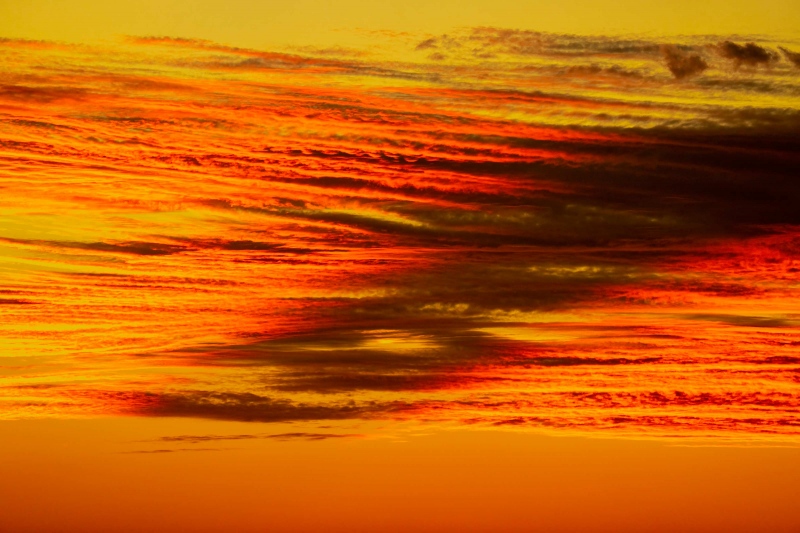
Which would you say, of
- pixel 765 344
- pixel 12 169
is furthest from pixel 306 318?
pixel 765 344

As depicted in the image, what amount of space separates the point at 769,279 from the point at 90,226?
3.01 metres

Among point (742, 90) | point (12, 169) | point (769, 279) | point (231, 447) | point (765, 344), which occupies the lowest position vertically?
point (231, 447)

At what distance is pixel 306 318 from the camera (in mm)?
5031

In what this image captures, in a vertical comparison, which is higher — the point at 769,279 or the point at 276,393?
the point at 769,279

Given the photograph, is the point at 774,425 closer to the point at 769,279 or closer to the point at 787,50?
the point at 769,279

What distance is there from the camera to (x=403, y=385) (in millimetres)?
4812

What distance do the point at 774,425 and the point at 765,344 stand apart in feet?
1.33

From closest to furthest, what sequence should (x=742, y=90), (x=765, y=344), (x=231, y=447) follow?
(x=231, y=447), (x=765, y=344), (x=742, y=90)

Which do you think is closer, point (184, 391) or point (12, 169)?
point (184, 391)

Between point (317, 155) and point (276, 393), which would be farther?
point (317, 155)

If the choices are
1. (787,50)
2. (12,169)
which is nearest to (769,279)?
(787,50)

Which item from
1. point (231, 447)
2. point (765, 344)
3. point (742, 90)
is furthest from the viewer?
point (742, 90)

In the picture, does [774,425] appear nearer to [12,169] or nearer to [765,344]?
[765,344]

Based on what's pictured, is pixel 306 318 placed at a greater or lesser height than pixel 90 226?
lesser
